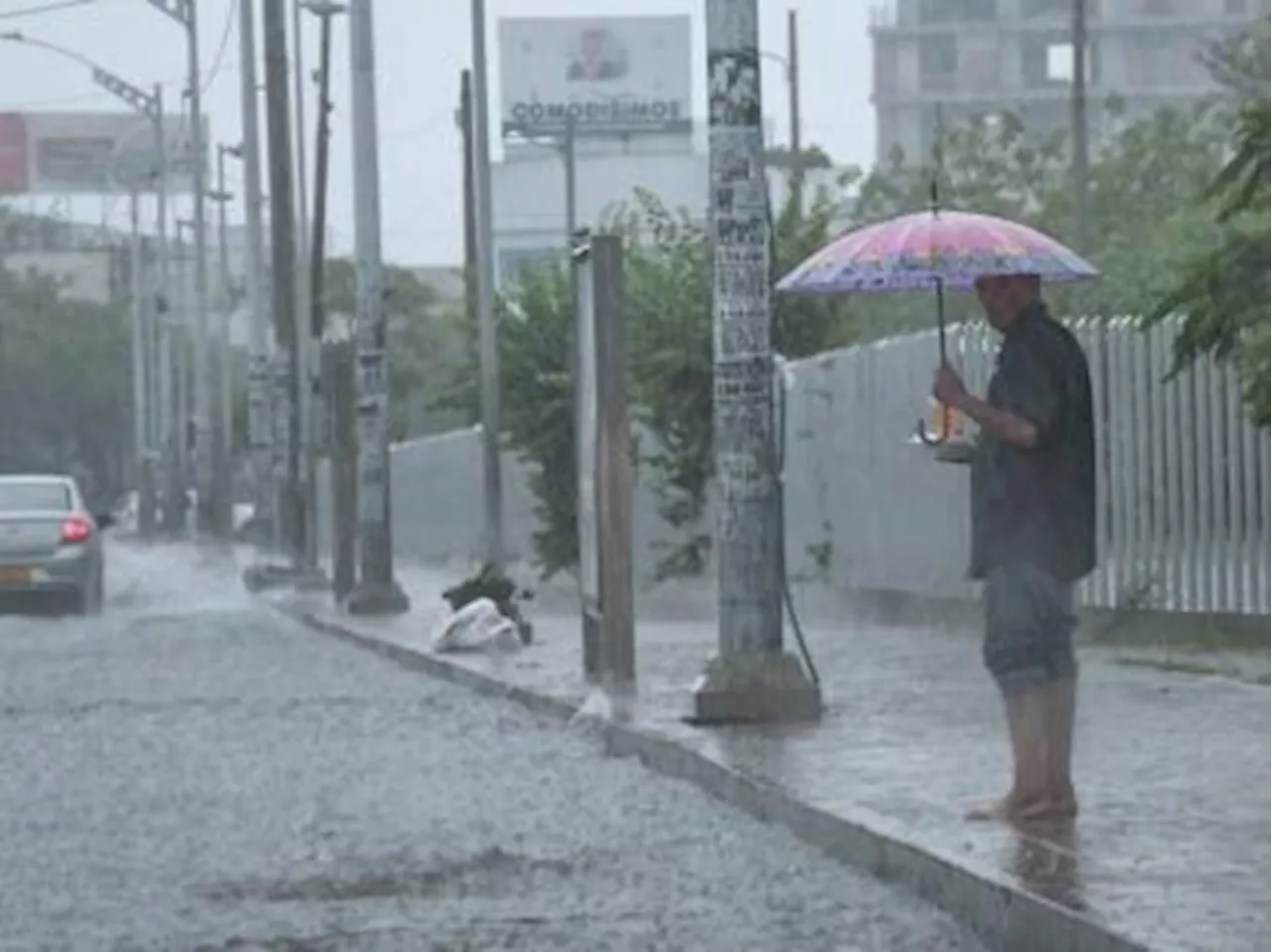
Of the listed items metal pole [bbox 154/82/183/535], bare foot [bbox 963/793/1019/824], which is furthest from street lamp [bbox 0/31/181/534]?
bare foot [bbox 963/793/1019/824]

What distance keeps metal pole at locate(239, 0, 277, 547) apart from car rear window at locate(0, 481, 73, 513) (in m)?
14.1

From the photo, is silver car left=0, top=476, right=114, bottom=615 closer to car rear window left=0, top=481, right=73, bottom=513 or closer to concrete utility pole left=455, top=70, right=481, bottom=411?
car rear window left=0, top=481, right=73, bottom=513

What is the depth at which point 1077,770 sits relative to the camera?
15102 millimetres

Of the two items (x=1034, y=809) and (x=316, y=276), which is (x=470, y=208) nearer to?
(x=316, y=276)

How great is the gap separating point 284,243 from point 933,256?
35.4 meters

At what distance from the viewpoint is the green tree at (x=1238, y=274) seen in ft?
53.7

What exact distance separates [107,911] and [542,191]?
104736 mm

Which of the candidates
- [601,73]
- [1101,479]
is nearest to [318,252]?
[1101,479]

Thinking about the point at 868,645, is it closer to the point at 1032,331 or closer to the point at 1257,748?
the point at 1257,748

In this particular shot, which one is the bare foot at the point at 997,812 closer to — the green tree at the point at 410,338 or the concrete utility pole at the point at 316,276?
the concrete utility pole at the point at 316,276

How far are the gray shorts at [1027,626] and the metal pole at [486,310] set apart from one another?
26.3 metres

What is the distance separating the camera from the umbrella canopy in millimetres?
15711

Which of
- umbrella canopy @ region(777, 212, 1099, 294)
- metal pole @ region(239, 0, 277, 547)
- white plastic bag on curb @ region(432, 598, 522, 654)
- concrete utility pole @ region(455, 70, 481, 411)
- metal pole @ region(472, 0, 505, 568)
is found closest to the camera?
umbrella canopy @ region(777, 212, 1099, 294)

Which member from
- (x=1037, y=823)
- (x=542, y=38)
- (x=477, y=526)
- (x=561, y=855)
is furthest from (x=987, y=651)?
(x=542, y=38)
